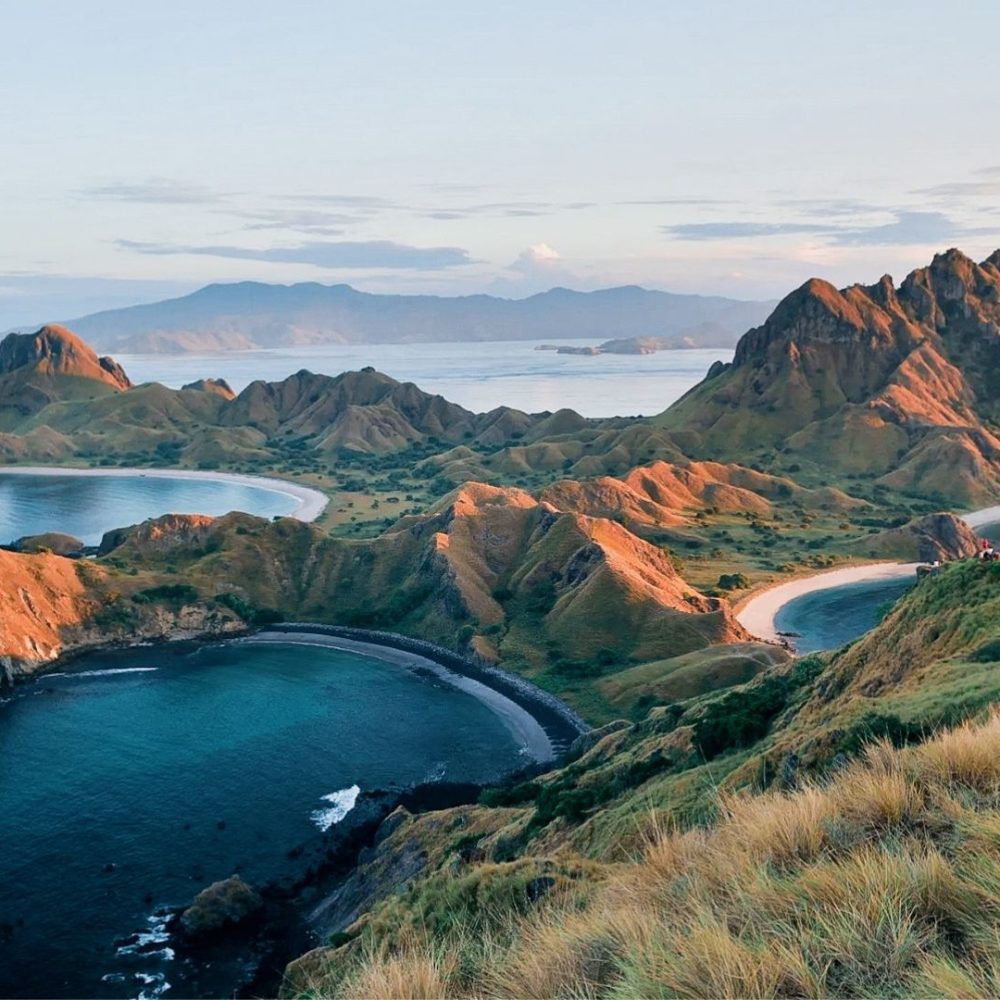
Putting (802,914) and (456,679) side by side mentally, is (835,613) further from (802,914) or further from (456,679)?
(802,914)

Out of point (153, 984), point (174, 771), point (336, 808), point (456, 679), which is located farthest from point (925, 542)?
point (153, 984)

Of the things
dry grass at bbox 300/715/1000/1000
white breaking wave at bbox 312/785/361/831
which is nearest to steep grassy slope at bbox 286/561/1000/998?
dry grass at bbox 300/715/1000/1000

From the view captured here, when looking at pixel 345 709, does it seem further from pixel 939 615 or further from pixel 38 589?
pixel 939 615

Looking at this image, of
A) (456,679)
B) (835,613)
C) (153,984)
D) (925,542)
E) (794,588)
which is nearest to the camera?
(153,984)

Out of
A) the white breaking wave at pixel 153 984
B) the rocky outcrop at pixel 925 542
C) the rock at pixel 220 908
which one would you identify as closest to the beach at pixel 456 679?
the rock at pixel 220 908

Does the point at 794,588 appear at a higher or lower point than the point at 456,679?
higher

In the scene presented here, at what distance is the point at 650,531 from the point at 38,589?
86640 millimetres

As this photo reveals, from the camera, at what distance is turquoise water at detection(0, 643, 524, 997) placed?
48.5m

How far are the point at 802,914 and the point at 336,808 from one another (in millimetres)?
59965

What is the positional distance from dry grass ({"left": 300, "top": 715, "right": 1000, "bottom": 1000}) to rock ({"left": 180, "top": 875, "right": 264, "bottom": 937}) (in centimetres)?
4468

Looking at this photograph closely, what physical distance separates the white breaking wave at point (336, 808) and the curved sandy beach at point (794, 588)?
177ft

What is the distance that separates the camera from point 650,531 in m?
144

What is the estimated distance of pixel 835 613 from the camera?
114688 millimetres

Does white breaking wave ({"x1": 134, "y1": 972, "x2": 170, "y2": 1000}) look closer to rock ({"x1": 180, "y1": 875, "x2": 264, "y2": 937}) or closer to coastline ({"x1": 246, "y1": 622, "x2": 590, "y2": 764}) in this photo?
rock ({"x1": 180, "y1": 875, "x2": 264, "y2": 937})
